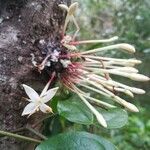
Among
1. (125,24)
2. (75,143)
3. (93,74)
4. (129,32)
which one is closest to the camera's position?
(75,143)

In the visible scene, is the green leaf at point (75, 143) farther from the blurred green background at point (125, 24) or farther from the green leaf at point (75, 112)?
the blurred green background at point (125, 24)

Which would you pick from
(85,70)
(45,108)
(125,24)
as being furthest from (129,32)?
(45,108)

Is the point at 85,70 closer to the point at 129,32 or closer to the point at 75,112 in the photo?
the point at 75,112

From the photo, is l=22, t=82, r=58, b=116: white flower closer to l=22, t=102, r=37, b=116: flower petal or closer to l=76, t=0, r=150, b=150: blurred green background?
l=22, t=102, r=37, b=116: flower petal

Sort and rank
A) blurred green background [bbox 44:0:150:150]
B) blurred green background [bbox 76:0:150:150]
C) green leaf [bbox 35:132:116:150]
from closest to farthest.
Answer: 1. green leaf [bbox 35:132:116:150]
2. blurred green background [bbox 44:0:150:150]
3. blurred green background [bbox 76:0:150:150]

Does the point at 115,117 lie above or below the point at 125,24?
above

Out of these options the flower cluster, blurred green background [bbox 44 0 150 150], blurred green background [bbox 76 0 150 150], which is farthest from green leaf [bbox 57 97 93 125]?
blurred green background [bbox 76 0 150 150]
